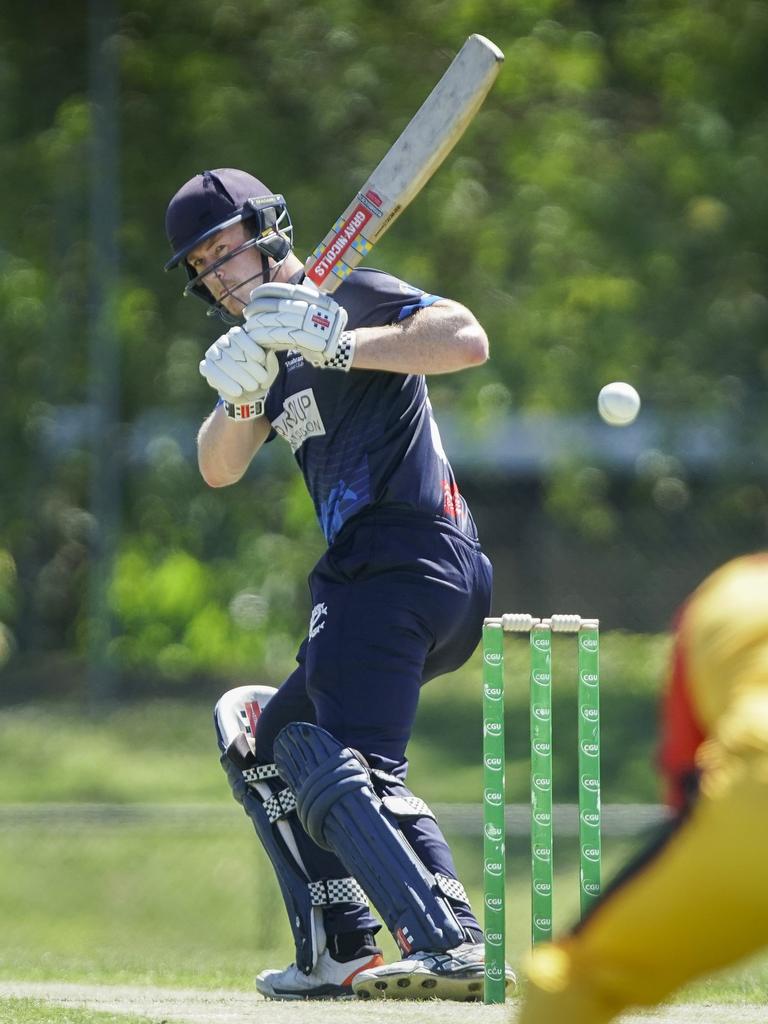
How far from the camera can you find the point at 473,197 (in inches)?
459

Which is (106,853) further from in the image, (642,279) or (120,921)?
(642,279)

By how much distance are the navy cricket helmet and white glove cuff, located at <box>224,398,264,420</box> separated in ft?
0.61

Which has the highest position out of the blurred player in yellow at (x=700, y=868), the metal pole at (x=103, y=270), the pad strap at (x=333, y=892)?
the metal pole at (x=103, y=270)

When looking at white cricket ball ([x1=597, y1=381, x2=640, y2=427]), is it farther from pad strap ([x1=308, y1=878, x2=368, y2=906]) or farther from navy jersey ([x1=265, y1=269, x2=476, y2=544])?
pad strap ([x1=308, y1=878, x2=368, y2=906])

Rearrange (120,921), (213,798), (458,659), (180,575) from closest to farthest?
(458,659)
(120,921)
(213,798)
(180,575)

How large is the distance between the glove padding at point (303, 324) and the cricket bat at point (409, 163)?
0.22m

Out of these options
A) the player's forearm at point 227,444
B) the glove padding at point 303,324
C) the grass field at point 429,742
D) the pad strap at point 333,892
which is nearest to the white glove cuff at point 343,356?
the glove padding at point 303,324

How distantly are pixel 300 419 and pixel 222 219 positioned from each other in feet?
1.50

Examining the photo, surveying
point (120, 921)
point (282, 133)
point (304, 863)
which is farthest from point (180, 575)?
point (304, 863)

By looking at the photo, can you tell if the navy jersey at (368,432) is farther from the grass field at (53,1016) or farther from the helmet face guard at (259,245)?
the grass field at (53,1016)

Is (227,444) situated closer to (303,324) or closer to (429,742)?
(303,324)

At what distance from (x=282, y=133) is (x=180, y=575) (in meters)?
3.24

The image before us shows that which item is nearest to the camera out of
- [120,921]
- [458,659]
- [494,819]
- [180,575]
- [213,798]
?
[494,819]

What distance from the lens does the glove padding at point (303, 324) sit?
129 inches
